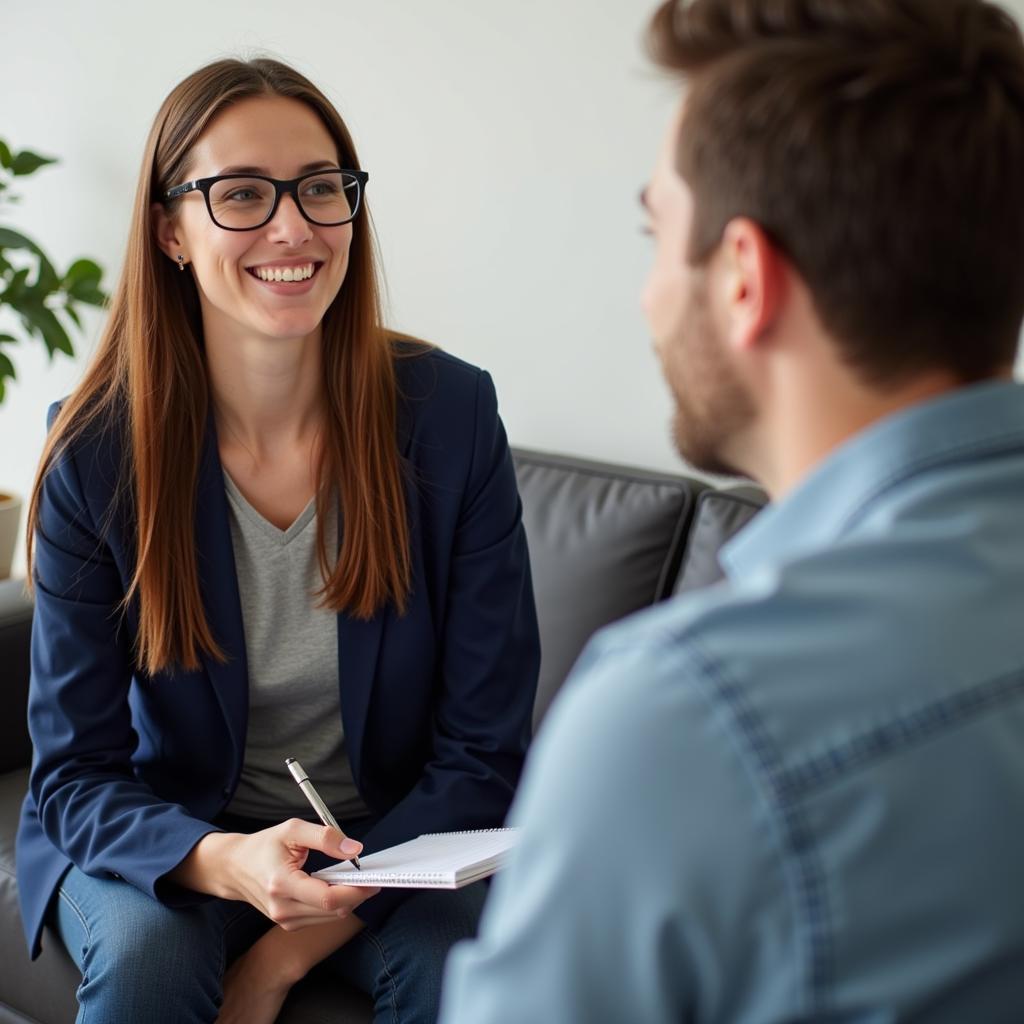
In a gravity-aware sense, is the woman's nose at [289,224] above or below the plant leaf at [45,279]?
above

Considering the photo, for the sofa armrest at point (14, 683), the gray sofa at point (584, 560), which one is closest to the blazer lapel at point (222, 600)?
the gray sofa at point (584, 560)

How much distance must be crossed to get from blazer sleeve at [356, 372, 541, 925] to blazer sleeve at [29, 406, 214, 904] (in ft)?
1.10

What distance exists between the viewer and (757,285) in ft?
2.61

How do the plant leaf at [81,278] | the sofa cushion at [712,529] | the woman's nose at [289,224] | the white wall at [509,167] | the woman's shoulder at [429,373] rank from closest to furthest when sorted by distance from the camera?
the woman's nose at [289,224], the woman's shoulder at [429,373], the sofa cushion at [712,529], the white wall at [509,167], the plant leaf at [81,278]

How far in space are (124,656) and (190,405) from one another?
0.33m

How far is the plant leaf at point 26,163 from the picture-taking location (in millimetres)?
2850

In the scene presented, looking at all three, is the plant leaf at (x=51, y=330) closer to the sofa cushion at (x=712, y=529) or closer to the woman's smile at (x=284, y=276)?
the woman's smile at (x=284, y=276)

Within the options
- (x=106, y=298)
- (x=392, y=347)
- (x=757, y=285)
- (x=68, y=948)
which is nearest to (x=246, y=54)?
(x=106, y=298)

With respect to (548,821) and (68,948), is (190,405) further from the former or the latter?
(548,821)

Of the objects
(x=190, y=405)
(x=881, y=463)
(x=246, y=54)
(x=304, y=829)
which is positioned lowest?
(x=304, y=829)

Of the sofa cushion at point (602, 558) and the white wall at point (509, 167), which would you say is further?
the white wall at point (509, 167)

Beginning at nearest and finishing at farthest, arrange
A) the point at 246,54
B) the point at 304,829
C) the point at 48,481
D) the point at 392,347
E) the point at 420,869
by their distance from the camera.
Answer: the point at 420,869 → the point at 304,829 → the point at 48,481 → the point at 392,347 → the point at 246,54

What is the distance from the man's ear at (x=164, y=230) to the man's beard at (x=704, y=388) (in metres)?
0.98

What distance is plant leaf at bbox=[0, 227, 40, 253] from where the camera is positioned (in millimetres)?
2801
